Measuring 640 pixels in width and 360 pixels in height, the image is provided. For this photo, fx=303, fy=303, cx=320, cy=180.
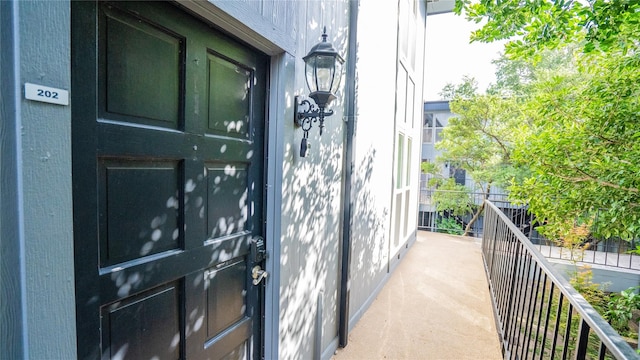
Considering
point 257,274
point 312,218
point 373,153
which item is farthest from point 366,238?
point 257,274

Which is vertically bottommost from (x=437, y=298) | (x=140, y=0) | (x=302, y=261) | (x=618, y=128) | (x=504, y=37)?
(x=437, y=298)

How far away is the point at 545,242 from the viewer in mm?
7930

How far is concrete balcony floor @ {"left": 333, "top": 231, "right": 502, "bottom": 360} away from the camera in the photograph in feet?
8.96

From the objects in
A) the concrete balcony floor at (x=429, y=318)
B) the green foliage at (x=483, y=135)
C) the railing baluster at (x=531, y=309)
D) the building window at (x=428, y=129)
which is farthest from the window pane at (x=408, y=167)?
the building window at (x=428, y=129)

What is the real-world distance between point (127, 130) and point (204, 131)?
1.16 ft

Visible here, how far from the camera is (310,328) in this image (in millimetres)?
2266

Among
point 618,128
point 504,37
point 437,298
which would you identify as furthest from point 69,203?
point 437,298

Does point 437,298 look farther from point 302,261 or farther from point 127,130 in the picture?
point 127,130

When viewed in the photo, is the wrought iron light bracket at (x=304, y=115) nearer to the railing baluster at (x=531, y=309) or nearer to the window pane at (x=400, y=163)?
the railing baluster at (x=531, y=309)

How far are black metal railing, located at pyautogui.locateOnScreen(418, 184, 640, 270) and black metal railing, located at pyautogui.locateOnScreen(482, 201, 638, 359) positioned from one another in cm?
125

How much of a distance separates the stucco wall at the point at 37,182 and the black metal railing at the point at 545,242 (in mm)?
4250

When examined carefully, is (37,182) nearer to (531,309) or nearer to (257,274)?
(257,274)

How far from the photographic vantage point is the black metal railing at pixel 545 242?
623 centimetres

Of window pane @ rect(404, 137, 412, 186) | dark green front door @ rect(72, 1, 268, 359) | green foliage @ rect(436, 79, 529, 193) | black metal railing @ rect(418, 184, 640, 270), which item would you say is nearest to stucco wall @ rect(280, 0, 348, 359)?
dark green front door @ rect(72, 1, 268, 359)
